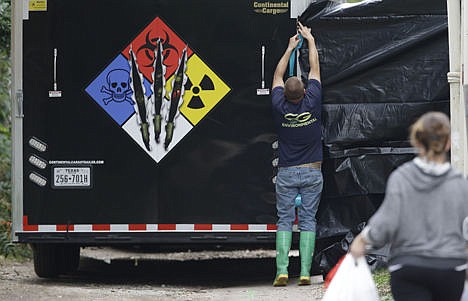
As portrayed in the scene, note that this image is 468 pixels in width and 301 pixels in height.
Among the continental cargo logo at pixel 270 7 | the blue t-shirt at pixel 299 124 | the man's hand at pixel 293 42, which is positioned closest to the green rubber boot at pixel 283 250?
the blue t-shirt at pixel 299 124

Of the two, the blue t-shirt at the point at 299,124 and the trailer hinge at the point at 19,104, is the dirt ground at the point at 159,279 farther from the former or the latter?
the trailer hinge at the point at 19,104

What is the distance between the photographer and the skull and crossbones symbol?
10.2m

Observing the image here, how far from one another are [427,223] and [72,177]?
18.1 ft

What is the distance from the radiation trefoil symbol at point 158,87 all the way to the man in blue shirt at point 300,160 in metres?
0.63

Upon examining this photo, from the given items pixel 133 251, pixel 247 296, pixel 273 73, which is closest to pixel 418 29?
pixel 273 73

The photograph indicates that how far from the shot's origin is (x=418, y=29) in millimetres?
10102

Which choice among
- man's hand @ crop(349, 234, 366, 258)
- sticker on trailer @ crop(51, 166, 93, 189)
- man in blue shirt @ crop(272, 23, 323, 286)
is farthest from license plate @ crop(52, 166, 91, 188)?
man's hand @ crop(349, 234, 366, 258)

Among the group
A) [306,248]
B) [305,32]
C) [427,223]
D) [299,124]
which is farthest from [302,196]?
[427,223]

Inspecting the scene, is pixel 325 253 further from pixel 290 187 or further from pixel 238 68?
pixel 238 68

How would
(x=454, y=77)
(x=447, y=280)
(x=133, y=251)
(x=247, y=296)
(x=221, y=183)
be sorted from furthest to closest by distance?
(x=133, y=251)
(x=221, y=183)
(x=247, y=296)
(x=454, y=77)
(x=447, y=280)

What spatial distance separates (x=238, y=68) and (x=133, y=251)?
6.15 metres

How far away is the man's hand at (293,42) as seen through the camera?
994 cm

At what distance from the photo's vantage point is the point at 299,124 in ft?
32.3

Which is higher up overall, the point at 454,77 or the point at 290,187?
the point at 454,77
